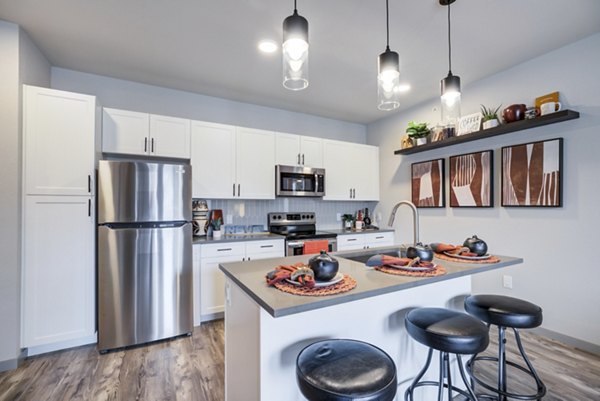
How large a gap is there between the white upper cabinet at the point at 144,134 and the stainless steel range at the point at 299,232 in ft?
4.80

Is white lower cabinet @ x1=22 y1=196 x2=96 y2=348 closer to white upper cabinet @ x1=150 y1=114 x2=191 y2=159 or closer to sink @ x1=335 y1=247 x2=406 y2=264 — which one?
white upper cabinet @ x1=150 y1=114 x2=191 y2=159

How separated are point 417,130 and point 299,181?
67.3 inches

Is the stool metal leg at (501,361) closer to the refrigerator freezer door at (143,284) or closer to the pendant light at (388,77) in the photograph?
the pendant light at (388,77)

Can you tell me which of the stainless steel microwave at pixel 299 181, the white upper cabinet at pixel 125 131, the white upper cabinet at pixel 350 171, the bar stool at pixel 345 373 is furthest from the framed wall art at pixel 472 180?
the white upper cabinet at pixel 125 131

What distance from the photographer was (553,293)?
259cm

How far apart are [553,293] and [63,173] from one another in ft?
14.7

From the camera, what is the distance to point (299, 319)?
1.26 m

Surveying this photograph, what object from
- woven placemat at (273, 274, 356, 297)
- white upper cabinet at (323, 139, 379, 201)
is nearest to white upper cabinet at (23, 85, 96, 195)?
woven placemat at (273, 274, 356, 297)

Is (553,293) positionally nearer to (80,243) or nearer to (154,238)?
(154,238)

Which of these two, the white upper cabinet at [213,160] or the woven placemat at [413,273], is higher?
the white upper cabinet at [213,160]

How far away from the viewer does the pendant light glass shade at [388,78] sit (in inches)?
65.2

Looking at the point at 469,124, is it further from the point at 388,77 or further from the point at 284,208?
the point at 284,208

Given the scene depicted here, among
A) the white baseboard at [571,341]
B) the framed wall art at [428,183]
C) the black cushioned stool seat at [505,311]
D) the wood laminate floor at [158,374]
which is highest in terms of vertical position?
the framed wall art at [428,183]

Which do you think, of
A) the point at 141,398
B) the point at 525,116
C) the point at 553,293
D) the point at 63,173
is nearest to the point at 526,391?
the point at 553,293
